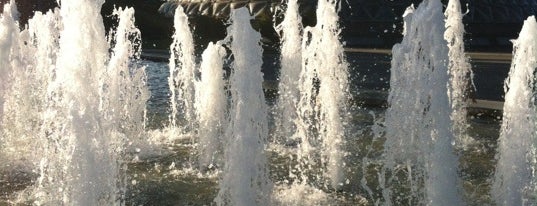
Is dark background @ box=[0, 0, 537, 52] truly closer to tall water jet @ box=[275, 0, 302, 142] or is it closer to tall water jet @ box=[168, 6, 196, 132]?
tall water jet @ box=[275, 0, 302, 142]

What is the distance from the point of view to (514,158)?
19.1 feet

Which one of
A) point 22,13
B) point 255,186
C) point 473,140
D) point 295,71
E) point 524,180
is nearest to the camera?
point 255,186

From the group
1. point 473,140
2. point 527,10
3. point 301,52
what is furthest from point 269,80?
point 527,10

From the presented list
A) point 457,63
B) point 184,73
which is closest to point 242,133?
point 184,73

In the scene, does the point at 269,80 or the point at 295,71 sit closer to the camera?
the point at 295,71

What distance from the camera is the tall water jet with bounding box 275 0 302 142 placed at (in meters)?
9.48

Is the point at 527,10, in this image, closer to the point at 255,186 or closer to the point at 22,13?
the point at 255,186

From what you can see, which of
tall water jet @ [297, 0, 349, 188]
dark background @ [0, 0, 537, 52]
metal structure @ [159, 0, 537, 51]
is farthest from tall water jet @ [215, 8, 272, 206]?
metal structure @ [159, 0, 537, 51]

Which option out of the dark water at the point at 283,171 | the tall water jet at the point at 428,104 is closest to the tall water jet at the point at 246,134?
the dark water at the point at 283,171

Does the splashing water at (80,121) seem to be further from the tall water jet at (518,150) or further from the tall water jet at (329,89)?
the tall water jet at (518,150)

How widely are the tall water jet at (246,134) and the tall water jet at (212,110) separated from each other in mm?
1987

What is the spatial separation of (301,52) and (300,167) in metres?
3.32

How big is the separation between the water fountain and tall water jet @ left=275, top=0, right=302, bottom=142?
38 millimetres

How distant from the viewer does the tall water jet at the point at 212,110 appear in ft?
24.9
